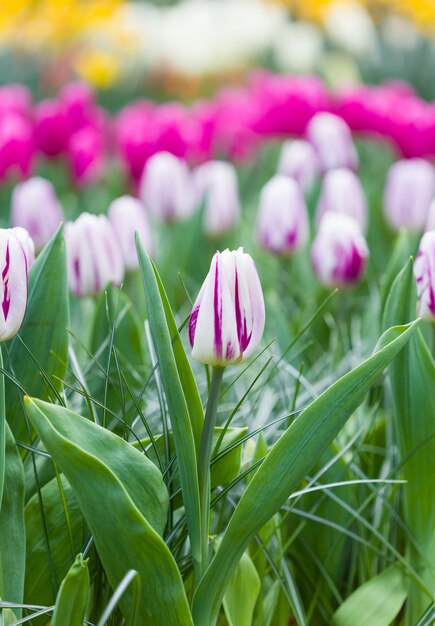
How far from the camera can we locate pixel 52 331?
→ 0.92 metres

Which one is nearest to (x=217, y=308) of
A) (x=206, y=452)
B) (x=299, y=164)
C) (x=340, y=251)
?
(x=206, y=452)

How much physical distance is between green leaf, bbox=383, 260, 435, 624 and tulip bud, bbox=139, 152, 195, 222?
3.33 feet

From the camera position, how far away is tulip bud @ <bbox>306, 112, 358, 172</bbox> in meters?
2.07

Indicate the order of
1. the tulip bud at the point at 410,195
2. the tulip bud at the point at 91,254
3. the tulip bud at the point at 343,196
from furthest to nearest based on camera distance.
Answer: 1. the tulip bud at the point at 410,195
2. the tulip bud at the point at 343,196
3. the tulip bud at the point at 91,254

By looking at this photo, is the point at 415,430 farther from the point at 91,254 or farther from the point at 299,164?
the point at 299,164

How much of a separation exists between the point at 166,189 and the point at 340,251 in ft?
2.19

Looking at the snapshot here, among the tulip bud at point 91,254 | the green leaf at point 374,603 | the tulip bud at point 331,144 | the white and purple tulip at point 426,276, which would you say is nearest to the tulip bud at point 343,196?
the tulip bud at point 331,144

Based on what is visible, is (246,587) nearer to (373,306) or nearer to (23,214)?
(373,306)

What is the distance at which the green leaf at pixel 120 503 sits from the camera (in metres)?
0.68

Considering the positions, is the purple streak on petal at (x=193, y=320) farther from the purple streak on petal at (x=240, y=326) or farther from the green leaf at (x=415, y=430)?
the green leaf at (x=415, y=430)

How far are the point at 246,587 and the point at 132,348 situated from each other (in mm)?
362

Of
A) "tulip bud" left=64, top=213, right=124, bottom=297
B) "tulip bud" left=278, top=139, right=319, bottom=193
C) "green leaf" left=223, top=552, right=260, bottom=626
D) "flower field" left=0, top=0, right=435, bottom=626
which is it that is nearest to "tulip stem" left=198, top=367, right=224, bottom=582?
"flower field" left=0, top=0, right=435, bottom=626

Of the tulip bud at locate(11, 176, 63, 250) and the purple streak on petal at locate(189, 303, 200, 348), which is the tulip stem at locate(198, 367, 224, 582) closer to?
the purple streak on petal at locate(189, 303, 200, 348)

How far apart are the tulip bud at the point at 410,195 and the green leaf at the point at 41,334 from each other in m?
1.00
